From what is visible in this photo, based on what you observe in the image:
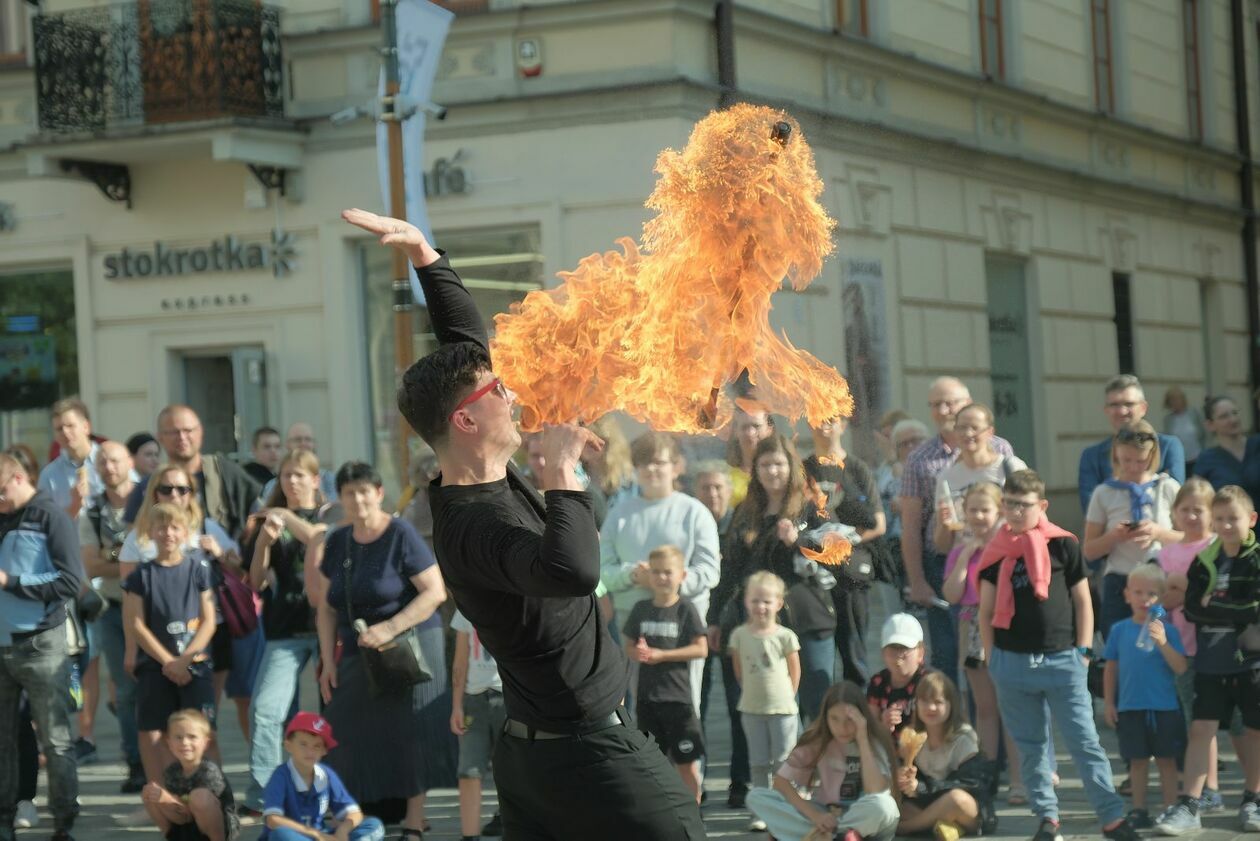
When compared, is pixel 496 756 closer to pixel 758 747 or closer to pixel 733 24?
pixel 758 747

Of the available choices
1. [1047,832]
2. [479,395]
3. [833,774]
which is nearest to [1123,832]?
[1047,832]

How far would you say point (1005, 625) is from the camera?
7.86 m

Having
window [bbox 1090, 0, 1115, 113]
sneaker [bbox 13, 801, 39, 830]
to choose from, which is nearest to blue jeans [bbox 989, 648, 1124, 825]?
sneaker [bbox 13, 801, 39, 830]

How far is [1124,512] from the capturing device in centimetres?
893

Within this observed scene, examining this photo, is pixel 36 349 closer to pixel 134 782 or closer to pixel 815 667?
pixel 134 782

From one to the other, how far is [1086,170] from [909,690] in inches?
610

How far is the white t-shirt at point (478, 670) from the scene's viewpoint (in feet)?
27.4

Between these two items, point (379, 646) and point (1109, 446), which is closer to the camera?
point (379, 646)

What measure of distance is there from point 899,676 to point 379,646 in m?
2.37

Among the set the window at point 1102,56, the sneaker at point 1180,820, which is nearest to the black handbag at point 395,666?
the sneaker at point 1180,820

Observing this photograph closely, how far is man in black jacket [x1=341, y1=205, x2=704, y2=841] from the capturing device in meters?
4.44

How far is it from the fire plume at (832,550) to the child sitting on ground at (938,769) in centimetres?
75

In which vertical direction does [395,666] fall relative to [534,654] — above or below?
below

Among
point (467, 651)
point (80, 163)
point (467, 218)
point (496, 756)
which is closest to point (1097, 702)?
point (467, 651)
